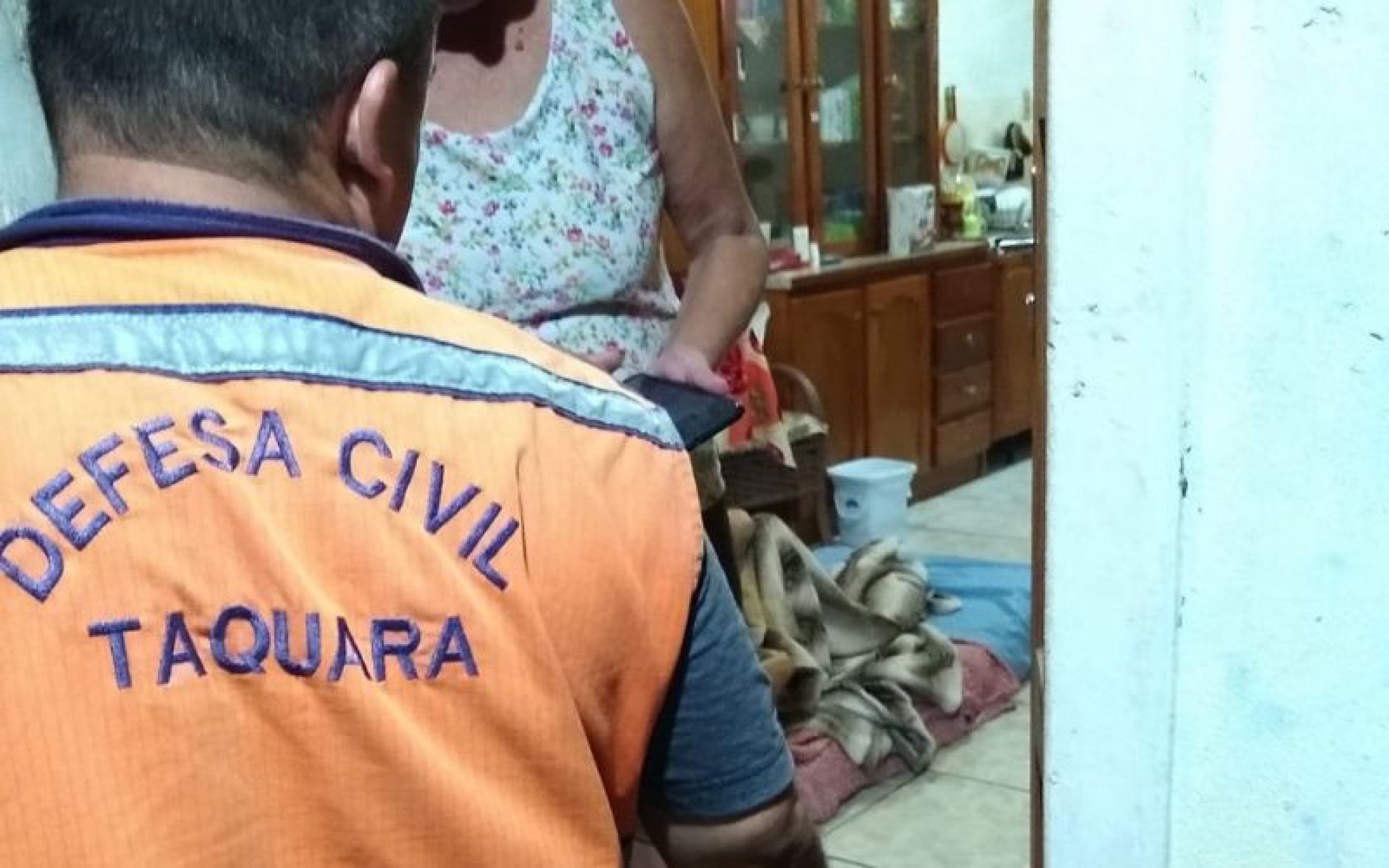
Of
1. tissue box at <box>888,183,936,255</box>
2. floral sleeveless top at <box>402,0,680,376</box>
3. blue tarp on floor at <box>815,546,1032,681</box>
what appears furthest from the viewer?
tissue box at <box>888,183,936,255</box>

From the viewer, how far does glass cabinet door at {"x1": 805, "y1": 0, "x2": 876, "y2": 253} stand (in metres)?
4.10

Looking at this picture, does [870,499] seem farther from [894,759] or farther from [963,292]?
[894,759]

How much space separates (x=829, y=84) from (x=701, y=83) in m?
2.80

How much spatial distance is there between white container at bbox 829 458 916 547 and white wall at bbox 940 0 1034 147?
167 cm

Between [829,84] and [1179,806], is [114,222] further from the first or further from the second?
[829,84]

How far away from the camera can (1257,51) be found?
2.75 feet

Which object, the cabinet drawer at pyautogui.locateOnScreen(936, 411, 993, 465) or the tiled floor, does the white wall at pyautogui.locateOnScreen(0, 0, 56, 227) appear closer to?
the tiled floor

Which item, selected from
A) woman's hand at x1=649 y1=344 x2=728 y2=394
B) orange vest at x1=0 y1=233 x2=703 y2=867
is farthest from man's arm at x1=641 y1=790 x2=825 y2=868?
woman's hand at x1=649 y1=344 x2=728 y2=394

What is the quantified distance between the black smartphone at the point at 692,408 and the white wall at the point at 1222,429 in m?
0.38

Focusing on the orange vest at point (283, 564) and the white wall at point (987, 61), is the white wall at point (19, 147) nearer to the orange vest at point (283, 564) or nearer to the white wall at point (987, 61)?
the orange vest at point (283, 564)

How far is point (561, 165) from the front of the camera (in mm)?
1366

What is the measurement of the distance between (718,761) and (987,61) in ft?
15.3

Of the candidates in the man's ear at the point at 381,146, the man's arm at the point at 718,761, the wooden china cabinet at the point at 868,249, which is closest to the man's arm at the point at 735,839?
the man's arm at the point at 718,761

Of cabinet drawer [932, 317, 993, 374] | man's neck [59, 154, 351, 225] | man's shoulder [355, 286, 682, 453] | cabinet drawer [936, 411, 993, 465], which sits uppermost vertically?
man's neck [59, 154, 351, 225]
